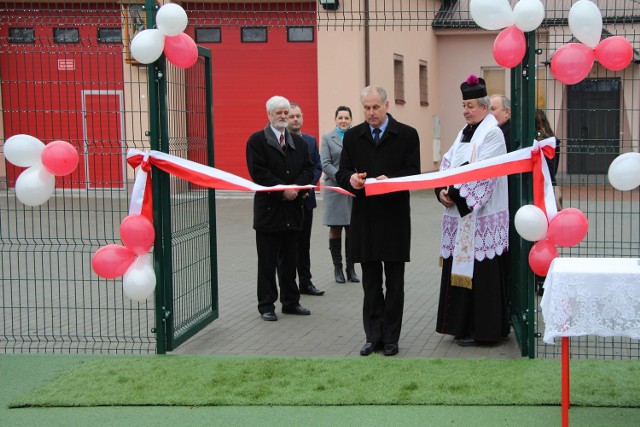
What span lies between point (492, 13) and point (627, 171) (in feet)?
4.67

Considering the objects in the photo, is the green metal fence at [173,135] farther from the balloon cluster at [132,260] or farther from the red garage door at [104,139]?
the balloon cluster at [132,260]

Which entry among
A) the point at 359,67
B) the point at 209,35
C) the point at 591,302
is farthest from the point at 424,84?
the point at 591,302

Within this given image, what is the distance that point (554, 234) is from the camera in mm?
5961

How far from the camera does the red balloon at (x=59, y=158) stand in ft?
20.9

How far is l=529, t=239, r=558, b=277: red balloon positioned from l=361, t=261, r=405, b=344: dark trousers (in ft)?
4.04

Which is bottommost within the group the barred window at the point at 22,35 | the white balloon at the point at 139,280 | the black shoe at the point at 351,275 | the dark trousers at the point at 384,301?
the black shoe at the point at 351,275

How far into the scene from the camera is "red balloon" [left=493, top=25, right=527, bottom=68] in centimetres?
625

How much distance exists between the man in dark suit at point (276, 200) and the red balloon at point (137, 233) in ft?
5.77

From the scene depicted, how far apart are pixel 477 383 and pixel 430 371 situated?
1.41 feet

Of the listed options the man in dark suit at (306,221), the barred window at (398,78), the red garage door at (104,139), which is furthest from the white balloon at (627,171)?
the barred window at (398,78)

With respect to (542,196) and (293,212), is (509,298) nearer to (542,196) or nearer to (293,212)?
(542,196)

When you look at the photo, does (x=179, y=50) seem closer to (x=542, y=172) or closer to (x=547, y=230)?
(x=542, y=172)

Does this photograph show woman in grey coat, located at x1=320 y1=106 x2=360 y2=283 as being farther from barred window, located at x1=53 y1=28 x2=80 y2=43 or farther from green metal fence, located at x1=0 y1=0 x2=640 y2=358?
barred window, located at x1=53 y1=28 x2=80 y2=43

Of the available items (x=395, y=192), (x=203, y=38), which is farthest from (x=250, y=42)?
(x=395, y=192)
